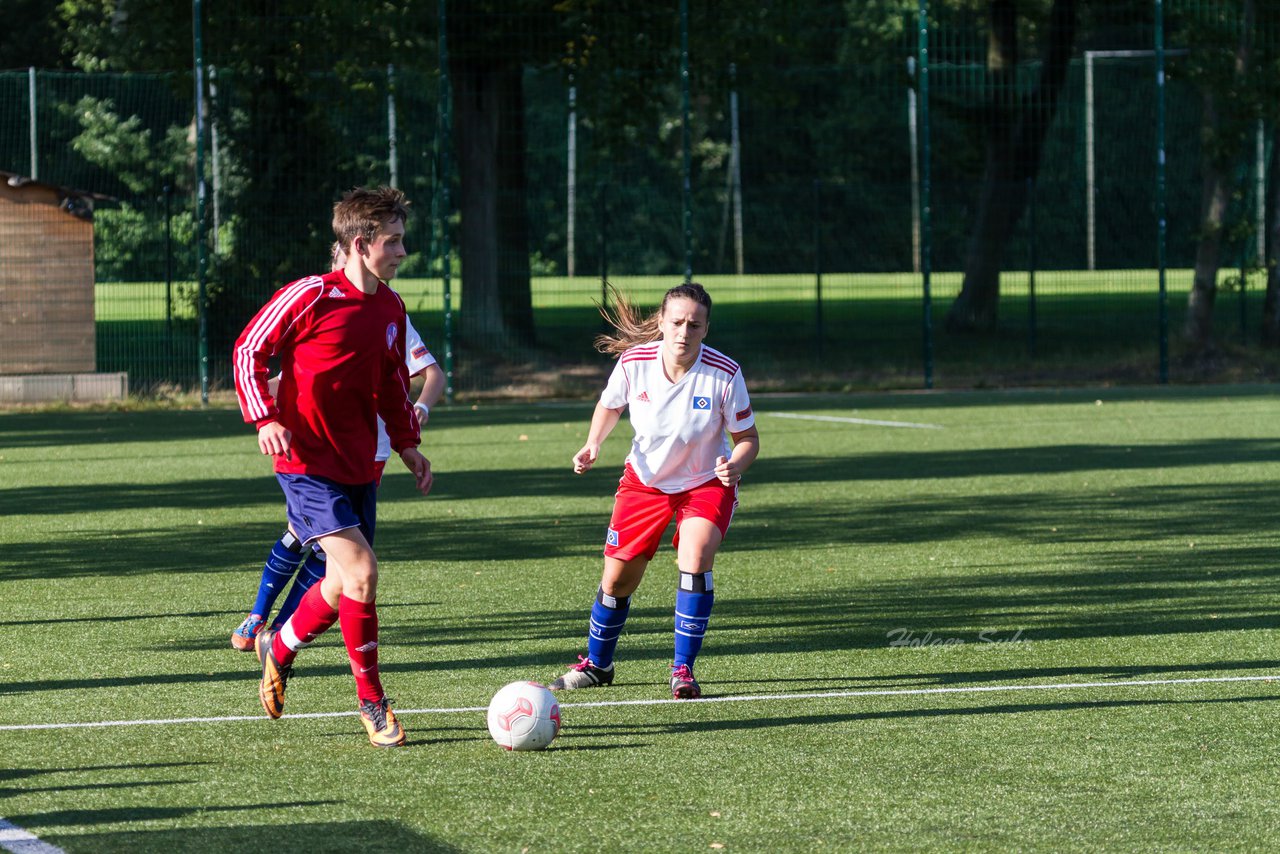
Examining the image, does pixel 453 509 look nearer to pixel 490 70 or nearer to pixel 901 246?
pixel 490 70

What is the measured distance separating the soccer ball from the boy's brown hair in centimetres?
154

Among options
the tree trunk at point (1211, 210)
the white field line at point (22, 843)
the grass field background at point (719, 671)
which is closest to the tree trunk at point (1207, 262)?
the tree trunk at point (1211, 210)

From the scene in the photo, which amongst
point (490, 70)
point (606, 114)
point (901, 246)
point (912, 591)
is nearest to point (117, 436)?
point (490, 70)

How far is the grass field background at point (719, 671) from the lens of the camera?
4.97m

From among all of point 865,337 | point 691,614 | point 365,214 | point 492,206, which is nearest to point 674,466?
point 691,614

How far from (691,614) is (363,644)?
1.32 m

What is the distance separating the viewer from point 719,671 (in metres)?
7.09

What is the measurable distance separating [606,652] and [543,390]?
15.6 metres

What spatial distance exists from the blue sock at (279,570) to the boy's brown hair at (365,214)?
2.07m

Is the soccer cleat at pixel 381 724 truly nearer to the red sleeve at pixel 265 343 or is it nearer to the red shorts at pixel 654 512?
the red sleeve at pixel 265 343

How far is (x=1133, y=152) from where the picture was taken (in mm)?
42031

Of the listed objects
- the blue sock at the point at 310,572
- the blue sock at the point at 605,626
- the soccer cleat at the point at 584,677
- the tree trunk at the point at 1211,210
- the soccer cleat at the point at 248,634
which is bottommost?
the soccer cleat at the point at 584,677

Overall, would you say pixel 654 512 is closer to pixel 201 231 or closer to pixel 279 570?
pixel 279 570

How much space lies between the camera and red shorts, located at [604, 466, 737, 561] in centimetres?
669
